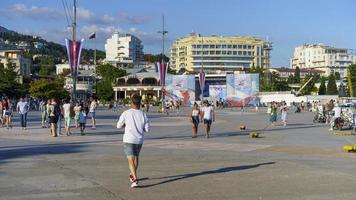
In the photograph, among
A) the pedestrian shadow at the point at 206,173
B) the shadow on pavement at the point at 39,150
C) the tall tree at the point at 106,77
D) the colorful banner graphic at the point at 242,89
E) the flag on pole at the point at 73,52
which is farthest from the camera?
the tall tree at the point at 106,77

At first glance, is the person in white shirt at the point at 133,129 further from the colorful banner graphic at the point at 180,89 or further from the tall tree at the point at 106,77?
the tall tree at the point at 106,77

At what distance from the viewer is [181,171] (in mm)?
12266

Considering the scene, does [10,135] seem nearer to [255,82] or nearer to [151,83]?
[255,82]

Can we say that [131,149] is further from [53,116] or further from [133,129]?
[53,116]

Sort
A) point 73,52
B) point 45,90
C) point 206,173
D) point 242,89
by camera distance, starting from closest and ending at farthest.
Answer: point 206,173, point 73,52, point 45,90, point 242,89

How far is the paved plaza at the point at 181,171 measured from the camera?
31.3 ft

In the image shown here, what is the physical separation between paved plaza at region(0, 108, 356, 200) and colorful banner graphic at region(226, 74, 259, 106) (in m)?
81.0

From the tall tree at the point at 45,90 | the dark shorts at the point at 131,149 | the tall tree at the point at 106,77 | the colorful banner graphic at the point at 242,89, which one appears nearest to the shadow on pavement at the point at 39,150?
the dark shorts at the point at 131,149

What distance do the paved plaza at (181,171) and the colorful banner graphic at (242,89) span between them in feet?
266

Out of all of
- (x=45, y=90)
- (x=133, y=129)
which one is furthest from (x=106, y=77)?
(x=133, y=129)

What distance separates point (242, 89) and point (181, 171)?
296 feet

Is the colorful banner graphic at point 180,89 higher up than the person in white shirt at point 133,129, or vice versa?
the colorful banner graphic at point 180,89

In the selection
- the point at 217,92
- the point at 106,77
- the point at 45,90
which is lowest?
the point at 45,90

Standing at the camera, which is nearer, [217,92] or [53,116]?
[53,116]
